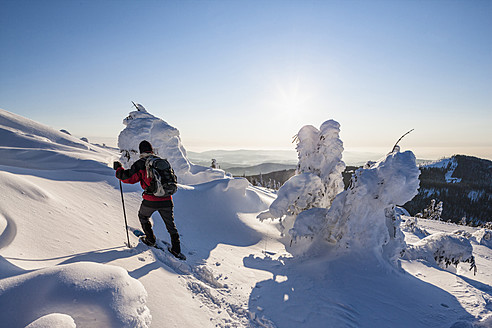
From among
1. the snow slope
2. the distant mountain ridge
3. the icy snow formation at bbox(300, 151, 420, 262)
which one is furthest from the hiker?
the distant mountain ridge

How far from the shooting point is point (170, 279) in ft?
13.2

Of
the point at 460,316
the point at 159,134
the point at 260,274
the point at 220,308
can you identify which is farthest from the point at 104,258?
the point at 159,134

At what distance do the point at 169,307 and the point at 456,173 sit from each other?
190711mm

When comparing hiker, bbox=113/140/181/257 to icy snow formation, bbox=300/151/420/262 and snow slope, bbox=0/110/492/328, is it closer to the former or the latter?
snow slope, bbox=0/110/492/328

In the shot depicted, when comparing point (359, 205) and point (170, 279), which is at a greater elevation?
point (359, 205)

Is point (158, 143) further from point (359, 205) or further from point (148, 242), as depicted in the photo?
point (359, 205)

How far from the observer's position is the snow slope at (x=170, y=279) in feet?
7.56

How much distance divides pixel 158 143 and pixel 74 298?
→ 57.8 ft

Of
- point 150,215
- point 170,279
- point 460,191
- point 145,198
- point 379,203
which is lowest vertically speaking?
point 460,191

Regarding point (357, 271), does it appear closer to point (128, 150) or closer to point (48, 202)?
point (48, 202)

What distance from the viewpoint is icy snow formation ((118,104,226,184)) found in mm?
15391

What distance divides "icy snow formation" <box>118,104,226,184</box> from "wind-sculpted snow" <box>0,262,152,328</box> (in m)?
13.0

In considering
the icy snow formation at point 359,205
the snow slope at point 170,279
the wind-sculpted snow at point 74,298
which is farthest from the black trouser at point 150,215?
the icy snow formation at point 359,205

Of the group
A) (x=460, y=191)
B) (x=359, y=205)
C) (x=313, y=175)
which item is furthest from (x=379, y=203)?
(x=460, y=191)
